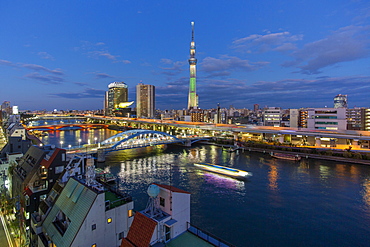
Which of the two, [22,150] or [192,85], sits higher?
[192,85]

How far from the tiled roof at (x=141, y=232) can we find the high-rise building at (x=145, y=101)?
152678 millimetres

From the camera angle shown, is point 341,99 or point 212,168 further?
point 341,99

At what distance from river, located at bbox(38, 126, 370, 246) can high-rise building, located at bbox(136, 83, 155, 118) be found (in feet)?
433

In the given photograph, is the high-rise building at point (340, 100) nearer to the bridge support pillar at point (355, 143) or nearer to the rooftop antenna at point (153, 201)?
the bridge support pillar at point (355, 143)

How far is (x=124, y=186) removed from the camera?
60.7 feet

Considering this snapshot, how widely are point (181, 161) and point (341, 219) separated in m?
18.8

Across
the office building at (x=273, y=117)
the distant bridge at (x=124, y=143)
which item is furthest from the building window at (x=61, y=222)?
the office building at (x=273, y=117)

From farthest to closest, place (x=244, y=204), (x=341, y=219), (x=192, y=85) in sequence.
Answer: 1. (x=192, y=85)
2. (x=244, y=204)
3. (x=341, y=219)

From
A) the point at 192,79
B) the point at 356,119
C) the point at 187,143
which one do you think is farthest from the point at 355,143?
the point at 192,79

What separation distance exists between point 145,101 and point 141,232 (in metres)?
157

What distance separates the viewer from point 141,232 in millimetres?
5980

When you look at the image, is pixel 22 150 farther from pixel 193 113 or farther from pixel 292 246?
pixel 193 113

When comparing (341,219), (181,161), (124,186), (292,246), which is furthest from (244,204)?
(181,161)

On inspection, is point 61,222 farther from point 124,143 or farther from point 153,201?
point 124,143
